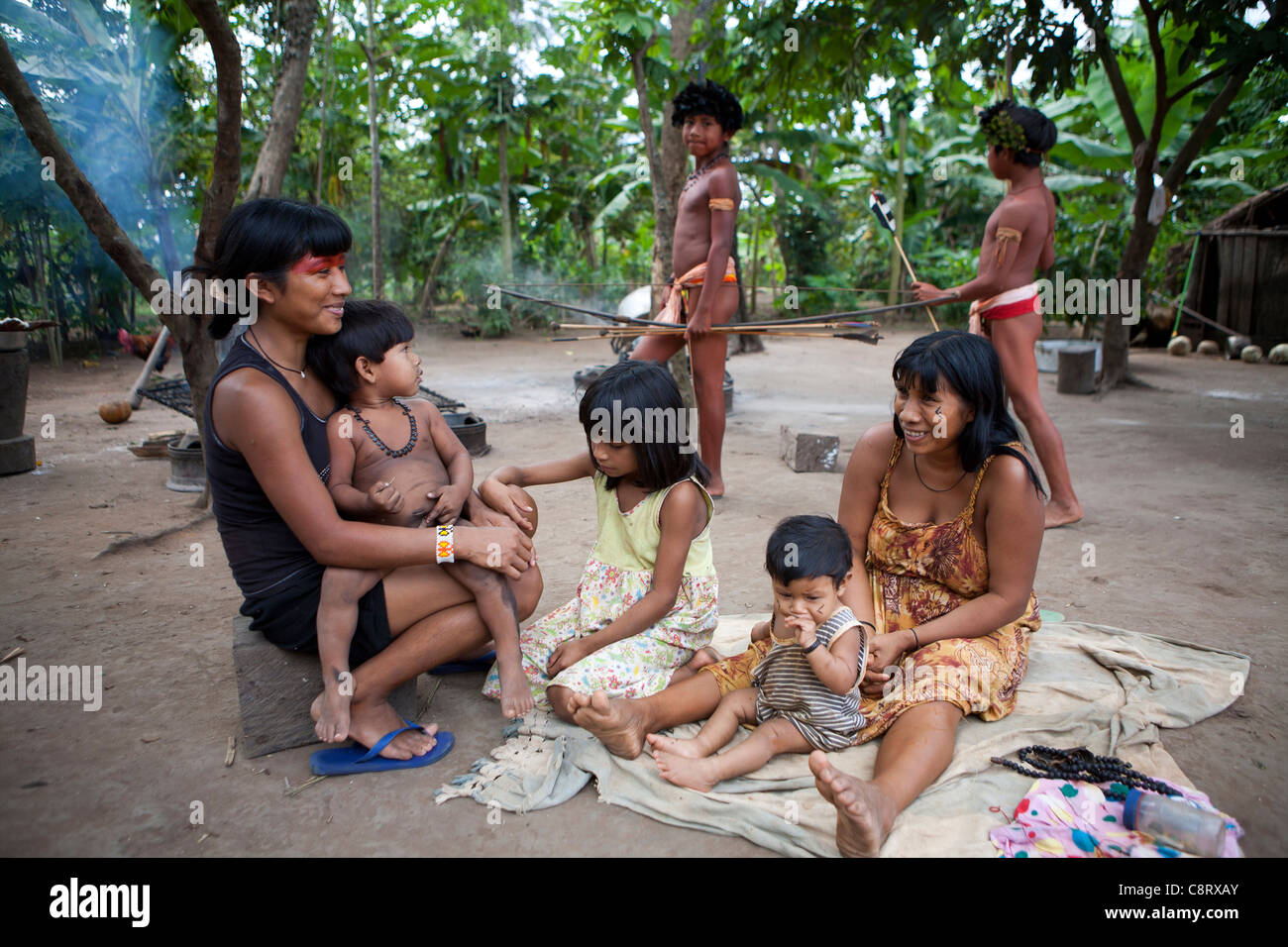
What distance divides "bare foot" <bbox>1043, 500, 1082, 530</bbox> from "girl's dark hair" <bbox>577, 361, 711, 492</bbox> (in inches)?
97.3

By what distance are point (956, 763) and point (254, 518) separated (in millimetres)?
1865

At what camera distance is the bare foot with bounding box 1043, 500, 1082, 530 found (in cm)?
418

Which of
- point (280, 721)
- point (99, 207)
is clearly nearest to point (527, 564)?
point (280, 721)

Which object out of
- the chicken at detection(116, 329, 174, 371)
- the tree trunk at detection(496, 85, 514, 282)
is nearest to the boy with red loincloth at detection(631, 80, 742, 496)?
the chicken at detection(116, 329, 174, 371)

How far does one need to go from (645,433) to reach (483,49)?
41.9ft

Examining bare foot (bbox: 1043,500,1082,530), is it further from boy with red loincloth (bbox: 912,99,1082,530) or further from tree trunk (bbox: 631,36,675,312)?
tree trunk (bbox: 631,36,675,312)

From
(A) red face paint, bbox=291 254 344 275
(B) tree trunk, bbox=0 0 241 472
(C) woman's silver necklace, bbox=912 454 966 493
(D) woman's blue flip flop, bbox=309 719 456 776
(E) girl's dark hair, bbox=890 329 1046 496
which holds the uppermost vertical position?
(B) tree trunk, bbox=0 0 241 472

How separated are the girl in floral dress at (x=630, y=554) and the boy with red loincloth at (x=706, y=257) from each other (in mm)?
1794

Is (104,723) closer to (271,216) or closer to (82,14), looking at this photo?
(271,216)

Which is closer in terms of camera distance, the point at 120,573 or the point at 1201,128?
the point at 120,573

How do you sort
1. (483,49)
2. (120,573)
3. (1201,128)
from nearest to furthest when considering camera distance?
(120,573) < (1201,128) < (483,49)

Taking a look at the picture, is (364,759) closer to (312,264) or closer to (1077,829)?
(312,264)

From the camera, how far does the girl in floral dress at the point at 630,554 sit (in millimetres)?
2404

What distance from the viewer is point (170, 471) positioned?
211 inches
